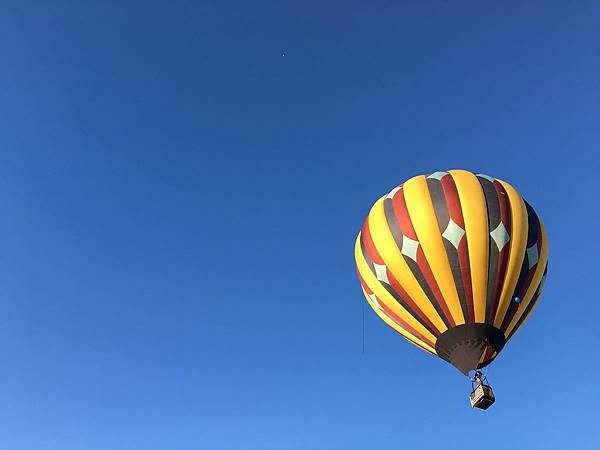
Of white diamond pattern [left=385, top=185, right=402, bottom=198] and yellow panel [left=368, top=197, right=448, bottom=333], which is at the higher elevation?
white diamond pattern [left=385, top=185, right=402, bottom=198]

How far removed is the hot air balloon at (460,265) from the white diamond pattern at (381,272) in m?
0.04

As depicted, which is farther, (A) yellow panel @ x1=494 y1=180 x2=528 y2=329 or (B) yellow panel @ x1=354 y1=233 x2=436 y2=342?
(B) yellow panel @ x1=354 y1=233 x2=436 y2=342

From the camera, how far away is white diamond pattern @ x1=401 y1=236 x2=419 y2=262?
17312mm

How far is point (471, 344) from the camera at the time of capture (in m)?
16.6

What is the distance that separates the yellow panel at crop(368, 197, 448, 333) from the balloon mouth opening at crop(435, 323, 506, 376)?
0.39m

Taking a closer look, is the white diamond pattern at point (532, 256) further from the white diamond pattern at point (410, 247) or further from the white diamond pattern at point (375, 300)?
the white diamond pattern at point (375, 300)

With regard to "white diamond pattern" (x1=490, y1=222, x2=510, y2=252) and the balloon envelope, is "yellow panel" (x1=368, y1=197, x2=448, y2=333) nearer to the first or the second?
the balloon envelope

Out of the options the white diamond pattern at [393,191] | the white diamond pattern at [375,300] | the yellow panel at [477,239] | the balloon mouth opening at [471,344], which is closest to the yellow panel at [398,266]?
the balloon mouth opening at [471,344]

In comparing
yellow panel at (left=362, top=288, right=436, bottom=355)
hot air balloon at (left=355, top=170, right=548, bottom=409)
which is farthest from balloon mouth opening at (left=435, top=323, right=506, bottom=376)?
yellow panel at (left=362, top=288, right=436, bottom=355)

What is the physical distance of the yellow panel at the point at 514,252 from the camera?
1684cm

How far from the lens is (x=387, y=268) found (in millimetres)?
18016

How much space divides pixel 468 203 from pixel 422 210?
4.34ft

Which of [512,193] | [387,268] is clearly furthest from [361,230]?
[512,193]

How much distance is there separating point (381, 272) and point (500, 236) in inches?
142
